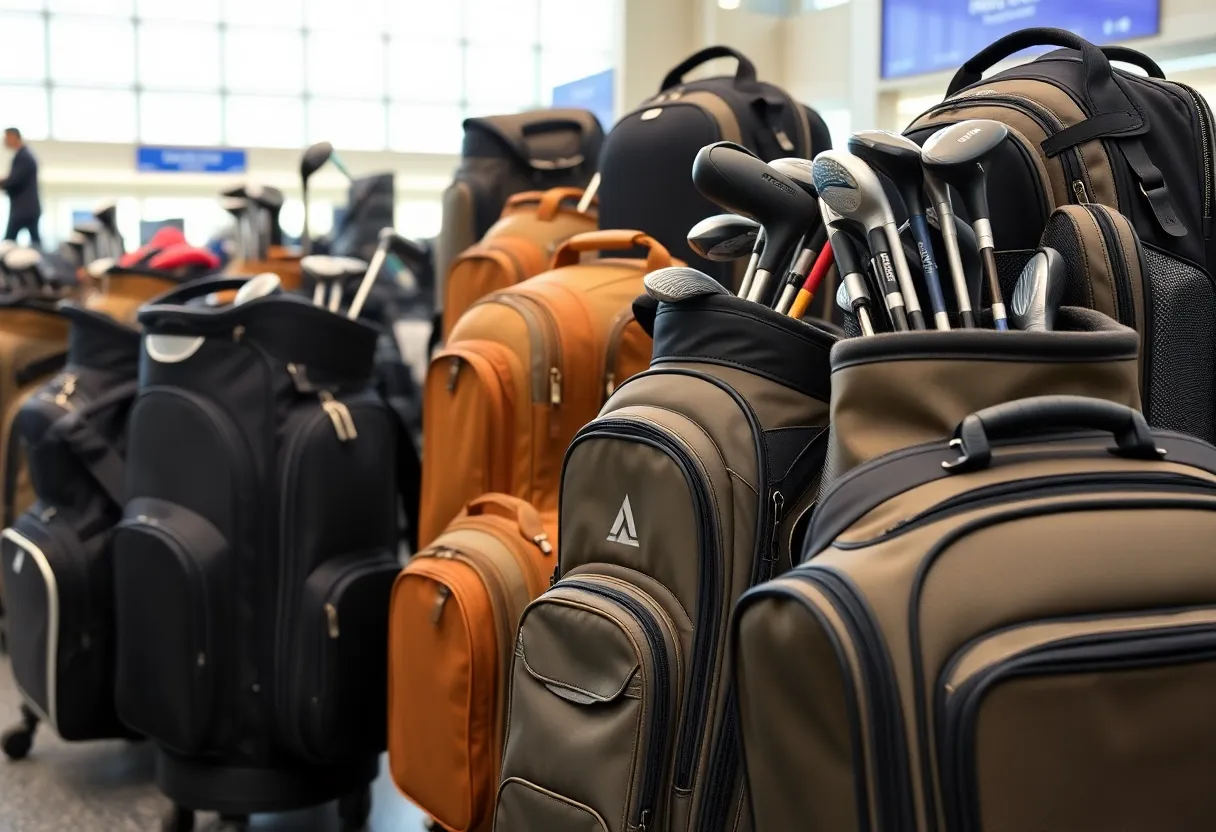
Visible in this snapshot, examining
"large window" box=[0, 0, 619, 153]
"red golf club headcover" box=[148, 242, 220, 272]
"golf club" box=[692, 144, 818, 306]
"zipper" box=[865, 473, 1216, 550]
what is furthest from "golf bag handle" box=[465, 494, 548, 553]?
"large window" box=[0, 0, 619, 153]

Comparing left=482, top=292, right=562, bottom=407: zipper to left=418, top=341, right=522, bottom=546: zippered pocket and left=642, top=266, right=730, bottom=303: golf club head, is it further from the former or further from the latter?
→ left=642, top=266, right=730, bottom=303: golf club head

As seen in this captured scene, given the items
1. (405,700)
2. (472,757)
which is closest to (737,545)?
(472,757)

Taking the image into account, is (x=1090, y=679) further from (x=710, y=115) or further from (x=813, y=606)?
(x=710, y=115)

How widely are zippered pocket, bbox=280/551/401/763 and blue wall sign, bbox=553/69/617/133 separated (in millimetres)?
3341

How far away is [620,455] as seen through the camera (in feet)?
4.58

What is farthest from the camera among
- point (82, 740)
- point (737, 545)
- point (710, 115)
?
point (82, 740)

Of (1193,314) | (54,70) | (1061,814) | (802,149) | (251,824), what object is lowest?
(251,824)

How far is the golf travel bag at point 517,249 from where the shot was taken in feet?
8.87

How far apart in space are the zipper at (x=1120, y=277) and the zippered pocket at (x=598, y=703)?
0.59 m

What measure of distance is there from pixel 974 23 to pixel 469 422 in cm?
261

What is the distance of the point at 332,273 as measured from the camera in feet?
8.73

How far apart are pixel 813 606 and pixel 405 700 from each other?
4.11 ft

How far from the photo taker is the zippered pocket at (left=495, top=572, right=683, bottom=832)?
1.32 meters

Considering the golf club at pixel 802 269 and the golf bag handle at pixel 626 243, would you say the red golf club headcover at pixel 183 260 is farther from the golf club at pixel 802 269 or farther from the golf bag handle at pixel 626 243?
the golf club at pixel 802 269
